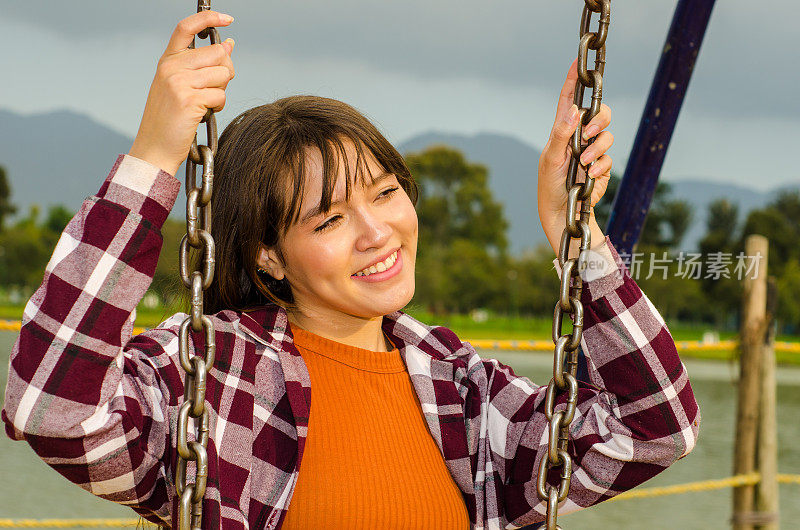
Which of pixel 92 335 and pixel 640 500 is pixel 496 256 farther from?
pixel 92 335

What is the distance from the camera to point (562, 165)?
1.26m

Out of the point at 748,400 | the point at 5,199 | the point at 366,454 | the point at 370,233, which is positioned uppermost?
the point at 370,233

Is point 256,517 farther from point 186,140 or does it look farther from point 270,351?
point 186,140

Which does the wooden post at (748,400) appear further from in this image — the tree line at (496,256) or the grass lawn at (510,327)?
the tree line at (496,256)

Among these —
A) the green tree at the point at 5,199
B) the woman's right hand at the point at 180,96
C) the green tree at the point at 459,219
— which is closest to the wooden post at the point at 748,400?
the woman's right hand at the point at 180,96

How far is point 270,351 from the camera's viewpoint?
1274 mm

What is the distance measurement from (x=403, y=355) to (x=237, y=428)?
36 cm

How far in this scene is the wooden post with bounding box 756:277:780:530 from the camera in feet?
12.4

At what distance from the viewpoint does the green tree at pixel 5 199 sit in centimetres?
5841

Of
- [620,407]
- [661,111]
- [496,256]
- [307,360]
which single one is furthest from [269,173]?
[496,256]

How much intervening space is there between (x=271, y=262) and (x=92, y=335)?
1.54ft

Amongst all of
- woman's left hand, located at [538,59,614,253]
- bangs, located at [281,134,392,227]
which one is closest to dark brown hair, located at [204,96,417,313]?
bangs, located at [281,134,392,227]

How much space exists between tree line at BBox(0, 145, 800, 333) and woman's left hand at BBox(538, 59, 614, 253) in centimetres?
3784

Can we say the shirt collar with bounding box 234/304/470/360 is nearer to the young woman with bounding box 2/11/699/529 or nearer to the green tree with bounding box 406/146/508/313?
the young woman with bounding box 2/11/699/529
